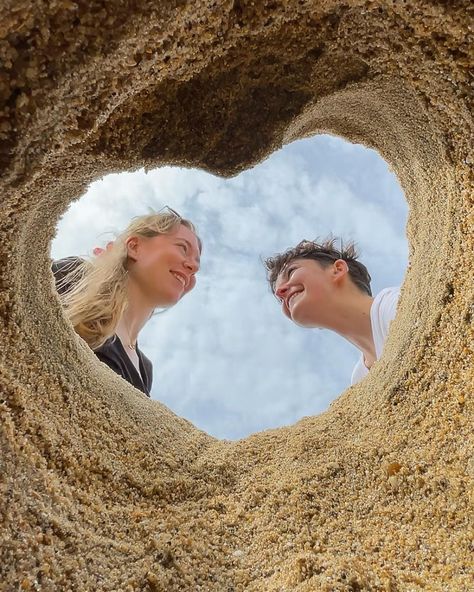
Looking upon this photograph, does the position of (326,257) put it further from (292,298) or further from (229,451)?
(229,451)

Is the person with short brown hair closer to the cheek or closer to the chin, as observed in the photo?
the chin

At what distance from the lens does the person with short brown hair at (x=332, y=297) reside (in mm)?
2600

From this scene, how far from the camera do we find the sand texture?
2.38 ft

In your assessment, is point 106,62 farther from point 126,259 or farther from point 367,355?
point 367,355

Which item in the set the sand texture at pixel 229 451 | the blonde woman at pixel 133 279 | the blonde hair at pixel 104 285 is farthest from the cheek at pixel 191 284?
the sand texture at pixel 229 451

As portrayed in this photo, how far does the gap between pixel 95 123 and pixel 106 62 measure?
110 mm

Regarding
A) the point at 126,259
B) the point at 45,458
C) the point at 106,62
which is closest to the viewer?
the point at 106,62

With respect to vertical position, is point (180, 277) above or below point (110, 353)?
above

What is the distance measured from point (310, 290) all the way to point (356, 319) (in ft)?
0.89

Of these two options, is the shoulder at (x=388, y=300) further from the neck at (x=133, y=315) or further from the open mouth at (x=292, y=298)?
the neck at (x=133, y=315)

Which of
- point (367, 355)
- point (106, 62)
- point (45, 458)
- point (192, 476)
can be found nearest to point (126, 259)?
point (367, 355)

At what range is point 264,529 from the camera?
1.03 meters

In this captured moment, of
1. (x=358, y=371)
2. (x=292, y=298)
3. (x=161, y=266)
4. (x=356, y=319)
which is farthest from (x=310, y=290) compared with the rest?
(x=161, y=266)

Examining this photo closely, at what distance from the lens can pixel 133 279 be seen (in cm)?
254
